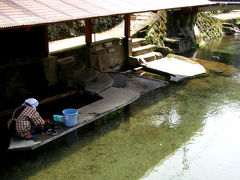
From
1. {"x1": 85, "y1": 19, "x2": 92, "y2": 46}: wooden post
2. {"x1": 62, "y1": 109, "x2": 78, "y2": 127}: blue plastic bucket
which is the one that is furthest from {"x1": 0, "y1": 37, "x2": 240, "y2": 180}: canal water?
{"x1": 85, "y1": 19, "x2": 92, "y2": 46}: wooden post

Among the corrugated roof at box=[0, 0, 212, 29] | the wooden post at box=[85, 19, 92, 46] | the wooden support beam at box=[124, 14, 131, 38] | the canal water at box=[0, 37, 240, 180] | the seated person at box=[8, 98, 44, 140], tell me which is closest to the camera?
the canal water at box=[0, 37, 240, 180]

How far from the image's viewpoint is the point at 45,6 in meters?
8.09

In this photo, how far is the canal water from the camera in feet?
21.2

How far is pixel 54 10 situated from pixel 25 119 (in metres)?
3.39

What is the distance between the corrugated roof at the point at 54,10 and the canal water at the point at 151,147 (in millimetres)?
3335

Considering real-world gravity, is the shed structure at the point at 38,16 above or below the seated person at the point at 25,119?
above

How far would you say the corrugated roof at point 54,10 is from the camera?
272 inches

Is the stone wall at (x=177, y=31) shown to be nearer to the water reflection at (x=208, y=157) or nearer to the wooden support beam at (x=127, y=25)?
the wooden support beam at (x=127, y=25)

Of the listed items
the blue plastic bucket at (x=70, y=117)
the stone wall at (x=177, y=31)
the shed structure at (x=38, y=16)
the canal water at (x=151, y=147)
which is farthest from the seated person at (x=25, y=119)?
the stone wall at (x=177, y=31)

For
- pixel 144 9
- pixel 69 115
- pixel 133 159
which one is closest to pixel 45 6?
pixel 69 115

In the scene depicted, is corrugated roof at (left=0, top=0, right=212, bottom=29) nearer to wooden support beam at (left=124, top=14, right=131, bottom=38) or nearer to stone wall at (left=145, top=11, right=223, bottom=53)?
wooden support beam at (left=124, top=14, right=131, bottom=38)

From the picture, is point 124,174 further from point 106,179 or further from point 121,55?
point 121,55

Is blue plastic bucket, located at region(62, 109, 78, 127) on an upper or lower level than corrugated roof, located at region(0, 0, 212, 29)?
lower

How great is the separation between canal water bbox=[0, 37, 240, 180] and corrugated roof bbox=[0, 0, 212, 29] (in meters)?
3.33
